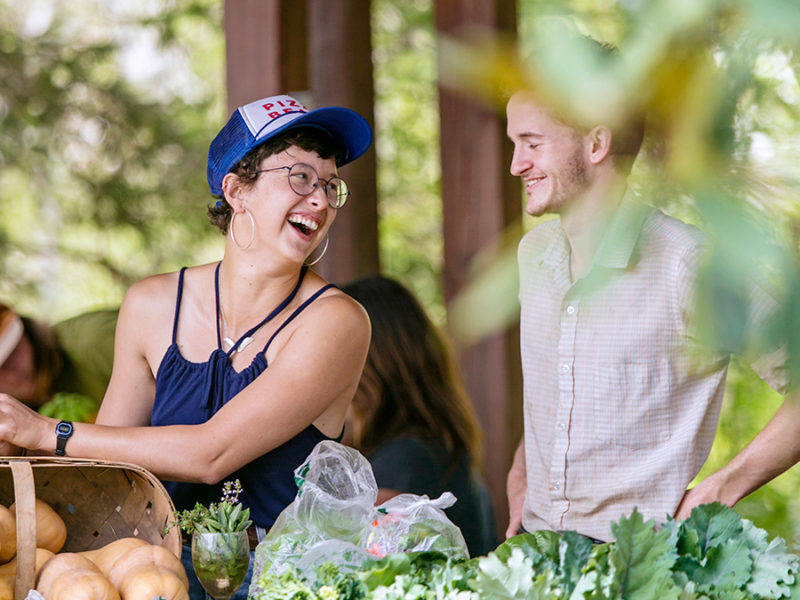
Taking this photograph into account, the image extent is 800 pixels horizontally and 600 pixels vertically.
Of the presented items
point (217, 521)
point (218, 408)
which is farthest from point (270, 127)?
point (217, 521)

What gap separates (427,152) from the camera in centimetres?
708

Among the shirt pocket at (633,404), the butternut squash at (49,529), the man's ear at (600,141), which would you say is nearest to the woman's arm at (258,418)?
the butternut squash at (49,529)

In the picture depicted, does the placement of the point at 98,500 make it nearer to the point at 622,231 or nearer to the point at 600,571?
the point at 600,571

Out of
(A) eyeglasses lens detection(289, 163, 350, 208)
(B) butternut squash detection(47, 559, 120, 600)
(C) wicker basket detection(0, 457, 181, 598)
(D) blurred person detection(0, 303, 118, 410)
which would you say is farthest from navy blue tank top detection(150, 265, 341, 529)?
(D) blurred person detection(0, 303, 118, 410)

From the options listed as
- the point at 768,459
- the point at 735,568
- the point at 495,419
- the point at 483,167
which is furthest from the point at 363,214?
the point at 735,568

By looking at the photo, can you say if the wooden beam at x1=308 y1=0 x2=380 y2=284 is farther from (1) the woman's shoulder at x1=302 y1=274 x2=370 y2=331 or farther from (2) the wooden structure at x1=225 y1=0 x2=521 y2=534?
(1) the woman's shoulder at x1=302 y1=274 x2=370 y2=331

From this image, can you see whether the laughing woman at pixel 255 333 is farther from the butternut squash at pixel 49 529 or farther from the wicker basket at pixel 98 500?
the butternut squash at pixel 49 529

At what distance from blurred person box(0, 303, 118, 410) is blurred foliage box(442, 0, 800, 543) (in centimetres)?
285

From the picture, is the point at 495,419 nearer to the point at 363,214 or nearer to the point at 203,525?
the point at 363,214

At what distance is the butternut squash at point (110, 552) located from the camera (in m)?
1.27

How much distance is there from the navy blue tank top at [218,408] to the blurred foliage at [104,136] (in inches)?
158

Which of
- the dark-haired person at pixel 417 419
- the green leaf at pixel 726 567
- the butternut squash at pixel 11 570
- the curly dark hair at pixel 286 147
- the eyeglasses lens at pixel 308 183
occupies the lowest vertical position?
the dark-haired person at pixel 417 419

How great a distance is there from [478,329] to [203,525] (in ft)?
2.68

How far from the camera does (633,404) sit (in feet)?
5.58
